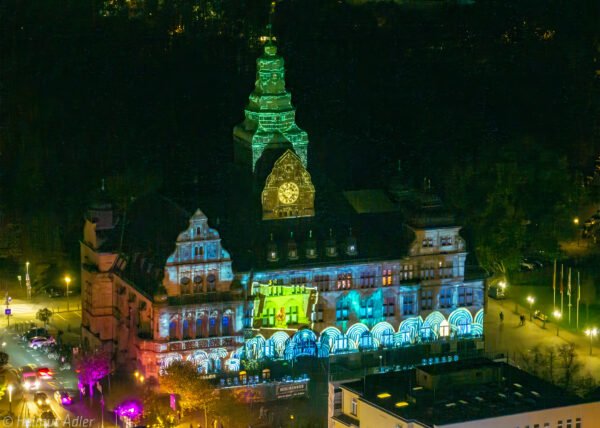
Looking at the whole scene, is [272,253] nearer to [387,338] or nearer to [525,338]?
[387,338]

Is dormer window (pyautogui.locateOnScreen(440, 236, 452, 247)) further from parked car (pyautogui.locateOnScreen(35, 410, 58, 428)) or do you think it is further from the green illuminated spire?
parked car (pyautogui.locateOnScreen(35, 410, 58, 428))

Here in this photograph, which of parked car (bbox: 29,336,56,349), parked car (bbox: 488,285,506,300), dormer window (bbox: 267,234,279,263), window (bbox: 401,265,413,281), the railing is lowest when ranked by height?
parked car (bbox: 29,336,56,349)

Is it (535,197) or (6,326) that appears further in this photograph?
(535,197)

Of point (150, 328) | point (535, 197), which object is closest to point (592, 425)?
point (150, 328)

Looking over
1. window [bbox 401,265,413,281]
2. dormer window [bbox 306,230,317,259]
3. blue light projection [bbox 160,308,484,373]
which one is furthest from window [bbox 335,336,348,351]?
dormer window [bbox 306,230,317,259]

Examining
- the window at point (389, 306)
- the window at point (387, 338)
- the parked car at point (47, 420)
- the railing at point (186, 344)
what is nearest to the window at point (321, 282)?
the window at point (389, 306)

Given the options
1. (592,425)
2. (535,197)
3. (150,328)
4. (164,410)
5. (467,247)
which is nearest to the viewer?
(592,425)

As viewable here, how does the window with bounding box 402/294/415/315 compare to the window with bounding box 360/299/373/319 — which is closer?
A: the window with bounding box 360/299/373/319

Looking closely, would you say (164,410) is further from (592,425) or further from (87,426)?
(592,425)
